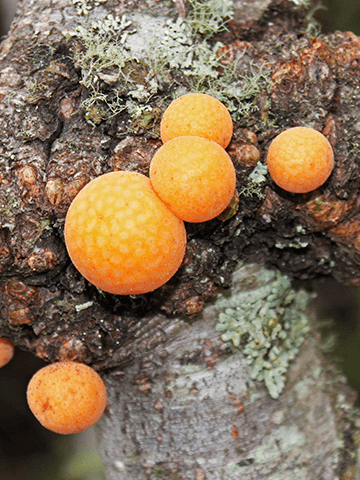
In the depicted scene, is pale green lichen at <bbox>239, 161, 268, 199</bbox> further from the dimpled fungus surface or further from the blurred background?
the dimpled fungus surface

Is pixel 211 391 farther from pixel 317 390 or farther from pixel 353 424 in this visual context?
pixel 353 424

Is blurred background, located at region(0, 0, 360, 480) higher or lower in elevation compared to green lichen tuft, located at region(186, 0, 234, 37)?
lower

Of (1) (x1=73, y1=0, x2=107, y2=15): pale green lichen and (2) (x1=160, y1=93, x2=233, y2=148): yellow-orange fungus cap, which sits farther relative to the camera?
(1) (x1=73, y1=0, x2=107, y2=15): pale green lichen

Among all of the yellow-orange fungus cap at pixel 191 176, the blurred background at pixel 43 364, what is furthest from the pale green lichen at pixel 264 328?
the yellow-orange fungus cap at pixel 191 176

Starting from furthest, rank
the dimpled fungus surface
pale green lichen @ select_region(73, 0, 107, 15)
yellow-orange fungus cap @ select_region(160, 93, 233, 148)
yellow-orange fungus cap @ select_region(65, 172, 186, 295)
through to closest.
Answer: pale green lichen @ select_region(73, 0, 107, 15)
the dimpled fungus surface
yellow-orange fungus cap @ select_region(160, 93, 233, 148)
yellow-orange fungus cap @ select_region(65, 172, 186, 295)

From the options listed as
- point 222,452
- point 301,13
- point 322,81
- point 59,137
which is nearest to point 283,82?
point 322,81

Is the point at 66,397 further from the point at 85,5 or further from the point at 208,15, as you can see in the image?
the point at 208,15

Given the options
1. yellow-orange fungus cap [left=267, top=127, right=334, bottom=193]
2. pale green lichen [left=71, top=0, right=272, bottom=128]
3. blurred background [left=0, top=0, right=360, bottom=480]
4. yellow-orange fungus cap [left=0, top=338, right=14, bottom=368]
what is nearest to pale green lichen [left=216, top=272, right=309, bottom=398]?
blurred background [left=0, top=0, right=360, bottom=480]
